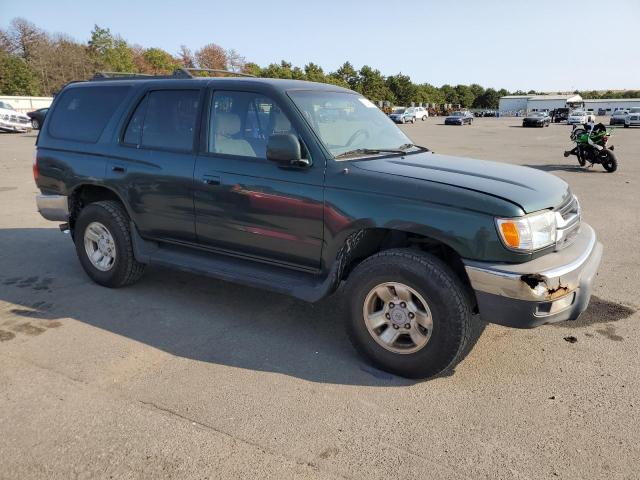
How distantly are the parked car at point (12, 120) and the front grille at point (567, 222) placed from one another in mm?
29389

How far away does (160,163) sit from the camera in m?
4.41

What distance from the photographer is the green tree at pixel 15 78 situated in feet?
Result: 163

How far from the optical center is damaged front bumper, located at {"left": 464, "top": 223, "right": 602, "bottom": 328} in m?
3.01

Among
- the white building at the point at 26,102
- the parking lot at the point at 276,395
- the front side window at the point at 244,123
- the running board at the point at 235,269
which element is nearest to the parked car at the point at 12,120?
the white building at the point at 26,102

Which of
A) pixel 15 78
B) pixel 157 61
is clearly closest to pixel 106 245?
pixel 15 78

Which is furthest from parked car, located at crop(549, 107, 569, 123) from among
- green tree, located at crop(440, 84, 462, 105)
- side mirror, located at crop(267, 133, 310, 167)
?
side mirror, located at crop(267, 133, 310, 167)

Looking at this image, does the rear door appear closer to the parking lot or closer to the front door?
the front door

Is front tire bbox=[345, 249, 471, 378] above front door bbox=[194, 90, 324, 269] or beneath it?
beneath

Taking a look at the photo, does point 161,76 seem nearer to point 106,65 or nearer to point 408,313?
point 408,313

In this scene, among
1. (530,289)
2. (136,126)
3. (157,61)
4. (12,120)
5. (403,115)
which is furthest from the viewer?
(157,61)

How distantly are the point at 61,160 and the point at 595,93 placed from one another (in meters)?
175

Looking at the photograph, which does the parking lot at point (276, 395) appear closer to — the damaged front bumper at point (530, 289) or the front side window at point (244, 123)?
the damaged front bumper at point (530, 289)

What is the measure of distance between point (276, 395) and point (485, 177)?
2021 mm

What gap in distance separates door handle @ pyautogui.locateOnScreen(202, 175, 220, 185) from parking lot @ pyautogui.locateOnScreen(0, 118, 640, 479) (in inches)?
45.6
